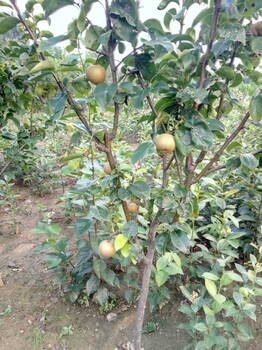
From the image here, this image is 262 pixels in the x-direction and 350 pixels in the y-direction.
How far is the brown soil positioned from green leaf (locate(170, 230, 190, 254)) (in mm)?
767

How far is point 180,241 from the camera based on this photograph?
110cm

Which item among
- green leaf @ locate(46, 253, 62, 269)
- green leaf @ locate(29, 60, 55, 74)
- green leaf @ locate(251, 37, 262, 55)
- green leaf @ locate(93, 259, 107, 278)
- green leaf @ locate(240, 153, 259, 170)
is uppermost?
green leaf @ locate(251, 37, 262, 55)

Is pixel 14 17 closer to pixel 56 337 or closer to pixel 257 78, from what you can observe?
pixel 257 78

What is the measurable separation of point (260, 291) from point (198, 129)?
852 mm

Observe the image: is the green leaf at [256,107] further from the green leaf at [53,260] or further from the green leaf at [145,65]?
the green leaf at [53,260]

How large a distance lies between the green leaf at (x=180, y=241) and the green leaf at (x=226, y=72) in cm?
66

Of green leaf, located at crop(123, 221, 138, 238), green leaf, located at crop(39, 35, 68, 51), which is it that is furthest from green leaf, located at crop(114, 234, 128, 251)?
green leaf, located at crop(39, 35, 68, 51)

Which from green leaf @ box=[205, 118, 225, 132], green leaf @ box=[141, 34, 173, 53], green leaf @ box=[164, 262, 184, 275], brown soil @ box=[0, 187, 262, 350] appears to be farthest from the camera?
brown soil @ box=[0, 187, 262, 350]

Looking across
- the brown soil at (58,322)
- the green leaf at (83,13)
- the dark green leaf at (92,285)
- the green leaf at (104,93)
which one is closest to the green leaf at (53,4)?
the green leaf at (83,13)

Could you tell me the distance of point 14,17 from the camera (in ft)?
2.87

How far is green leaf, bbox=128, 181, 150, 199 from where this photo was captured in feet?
3.45

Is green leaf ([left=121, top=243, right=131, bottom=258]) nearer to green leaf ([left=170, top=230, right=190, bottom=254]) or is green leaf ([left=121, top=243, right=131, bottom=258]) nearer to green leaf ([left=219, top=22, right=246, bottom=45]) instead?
green leaf ([left=170, top=230, right=190, bottom=254])

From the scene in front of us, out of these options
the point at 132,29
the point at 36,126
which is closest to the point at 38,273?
the point at 36,126

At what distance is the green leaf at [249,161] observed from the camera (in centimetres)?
99
